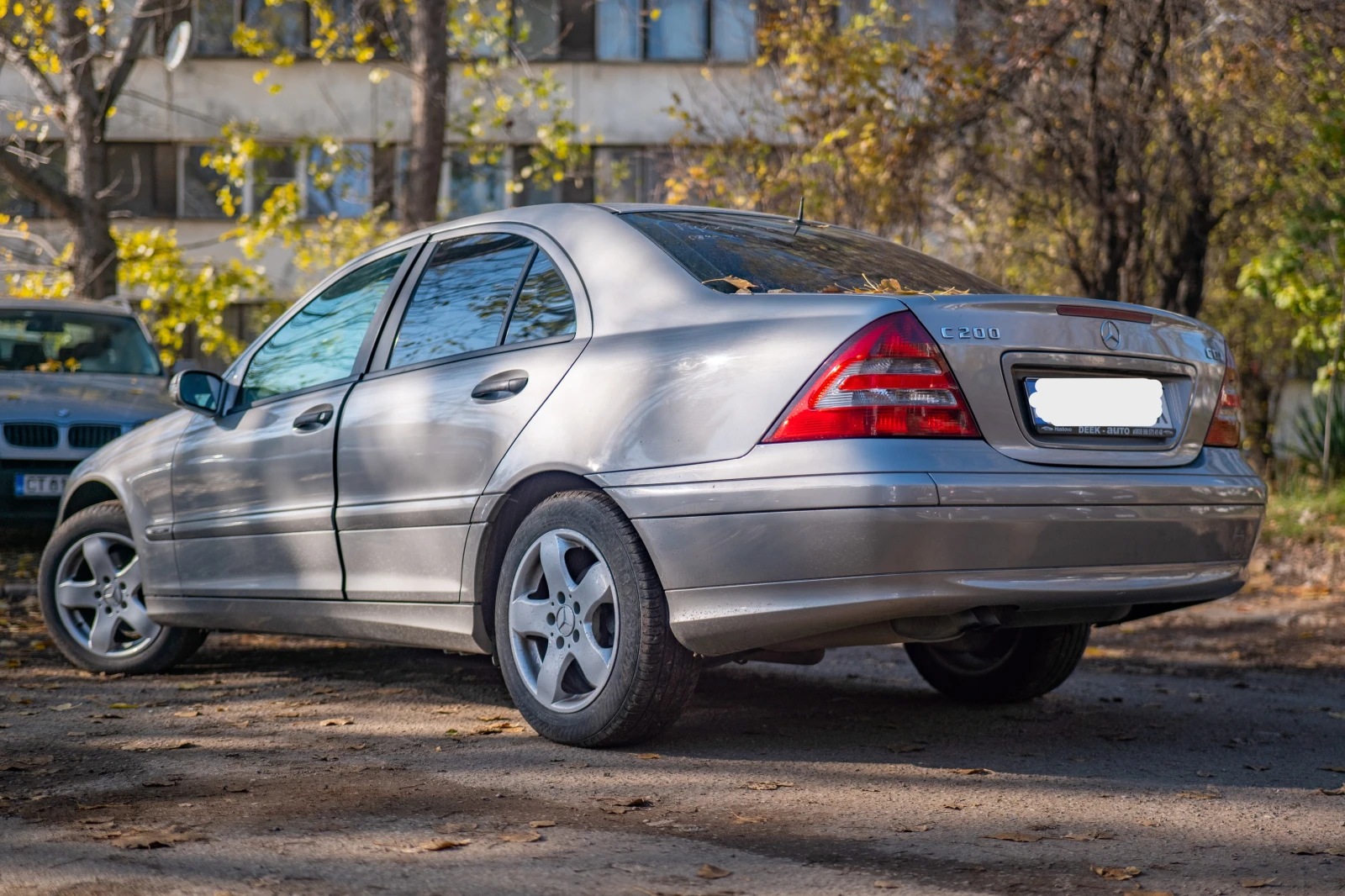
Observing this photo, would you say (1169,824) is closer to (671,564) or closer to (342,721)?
(671,564)

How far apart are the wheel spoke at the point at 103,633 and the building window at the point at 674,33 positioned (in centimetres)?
2064

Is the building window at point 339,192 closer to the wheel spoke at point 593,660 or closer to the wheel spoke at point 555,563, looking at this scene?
the wheel spoke at point 555,563

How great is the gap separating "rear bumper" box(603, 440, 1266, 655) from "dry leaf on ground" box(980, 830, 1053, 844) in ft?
2.04

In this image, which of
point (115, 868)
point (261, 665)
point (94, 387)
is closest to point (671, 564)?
point (115, 868)

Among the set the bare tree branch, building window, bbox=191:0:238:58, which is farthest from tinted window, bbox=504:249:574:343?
building window, bbox=191:0:238:58

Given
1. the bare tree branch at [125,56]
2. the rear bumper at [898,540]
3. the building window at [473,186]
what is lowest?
the rear bumper at [898,540]

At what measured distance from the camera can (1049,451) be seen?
4.02 meters

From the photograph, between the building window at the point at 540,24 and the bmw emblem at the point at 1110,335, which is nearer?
the bmw emblem at the point at 1110,335

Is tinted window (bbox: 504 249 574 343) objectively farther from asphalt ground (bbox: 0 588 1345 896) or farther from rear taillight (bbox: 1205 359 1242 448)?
rear taillight (bbox: 1205 359 1242 448)

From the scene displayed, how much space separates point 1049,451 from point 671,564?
1030 mm

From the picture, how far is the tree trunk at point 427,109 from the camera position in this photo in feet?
40.7

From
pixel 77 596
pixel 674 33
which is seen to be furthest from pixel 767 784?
pixel 674 33

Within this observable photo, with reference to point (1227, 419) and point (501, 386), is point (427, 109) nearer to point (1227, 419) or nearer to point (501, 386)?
point (501, 386)

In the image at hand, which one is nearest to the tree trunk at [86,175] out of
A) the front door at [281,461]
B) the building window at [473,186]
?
the front door at [281,461]
